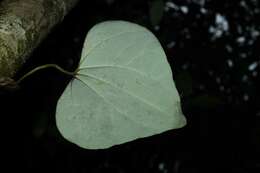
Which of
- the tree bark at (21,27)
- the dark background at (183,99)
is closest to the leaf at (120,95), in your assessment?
the tree bark at (21,27)

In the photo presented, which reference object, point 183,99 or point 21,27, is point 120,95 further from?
point 183,99

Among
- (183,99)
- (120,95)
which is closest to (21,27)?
(120,95)

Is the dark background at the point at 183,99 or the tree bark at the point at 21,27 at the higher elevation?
the tree bark at the point at 21,27

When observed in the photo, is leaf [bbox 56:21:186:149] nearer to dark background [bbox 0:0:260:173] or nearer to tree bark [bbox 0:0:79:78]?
tree bark [bbox 0:0:79:78]

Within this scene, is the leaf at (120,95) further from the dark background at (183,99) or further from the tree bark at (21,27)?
the dark background at (183,99)

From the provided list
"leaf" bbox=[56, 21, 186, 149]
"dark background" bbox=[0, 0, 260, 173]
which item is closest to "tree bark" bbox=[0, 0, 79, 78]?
"leaf" bbox=[56, 21, 186, 149]
